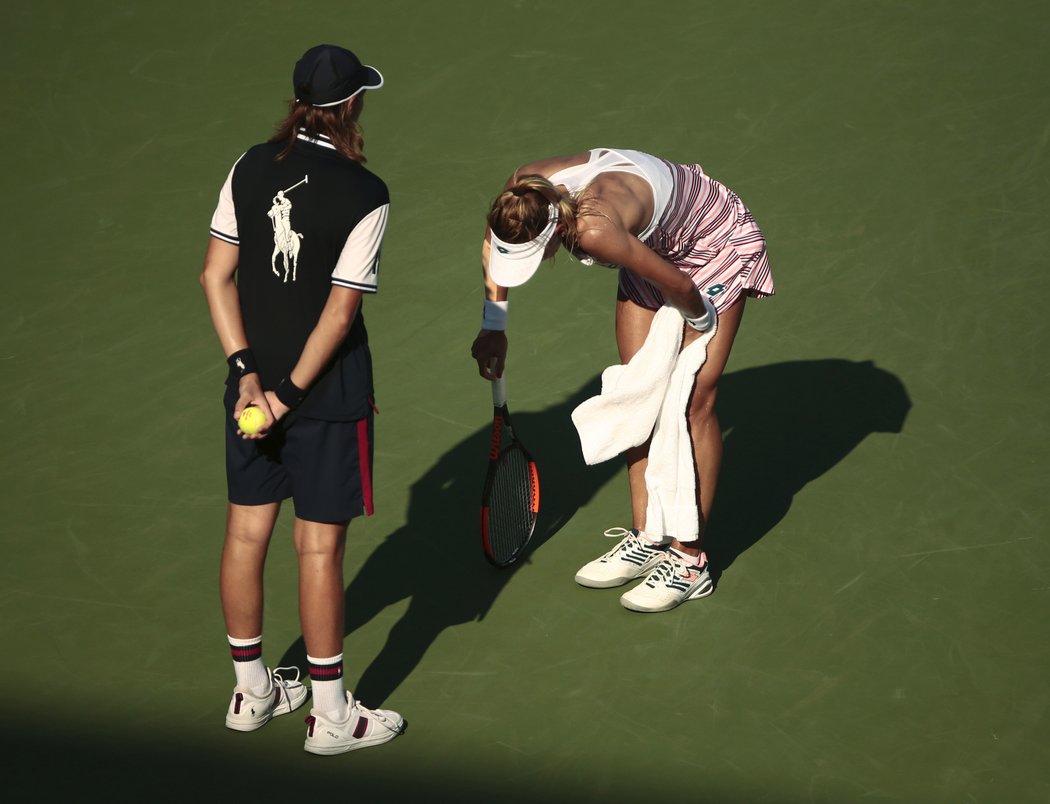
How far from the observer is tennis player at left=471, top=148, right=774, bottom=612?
13.3 feet

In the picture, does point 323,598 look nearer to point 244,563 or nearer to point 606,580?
point 244,563

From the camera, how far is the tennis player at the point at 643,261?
4051mm

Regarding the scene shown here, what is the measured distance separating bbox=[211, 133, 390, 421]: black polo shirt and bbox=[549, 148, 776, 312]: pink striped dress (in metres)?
1.08

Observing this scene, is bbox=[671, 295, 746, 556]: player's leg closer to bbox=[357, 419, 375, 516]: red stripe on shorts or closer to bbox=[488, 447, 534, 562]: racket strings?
bbox=[488, 447, 534, 562]: racket strings

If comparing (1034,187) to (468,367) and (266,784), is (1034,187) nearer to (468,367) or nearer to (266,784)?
(468,367)

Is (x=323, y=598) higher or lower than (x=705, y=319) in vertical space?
lower

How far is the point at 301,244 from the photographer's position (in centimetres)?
374

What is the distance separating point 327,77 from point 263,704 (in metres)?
1.94

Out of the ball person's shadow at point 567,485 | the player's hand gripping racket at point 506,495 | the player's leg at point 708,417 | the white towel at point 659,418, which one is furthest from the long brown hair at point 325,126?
the ball person's shadow at point 567,485

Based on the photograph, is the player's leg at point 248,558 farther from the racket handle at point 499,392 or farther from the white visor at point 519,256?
the racket handle at point 499,392

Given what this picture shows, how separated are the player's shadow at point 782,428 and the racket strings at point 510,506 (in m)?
0.72

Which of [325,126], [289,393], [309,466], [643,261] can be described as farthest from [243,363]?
[643,261]

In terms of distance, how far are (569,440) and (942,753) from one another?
7.35 feet

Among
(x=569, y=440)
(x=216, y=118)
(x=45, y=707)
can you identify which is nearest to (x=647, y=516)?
(x=569, y=440)
